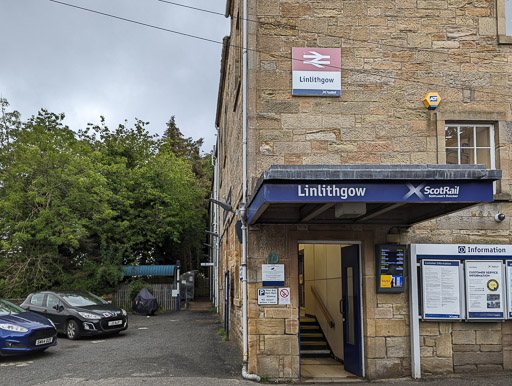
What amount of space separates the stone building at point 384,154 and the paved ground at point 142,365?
22.9 inches

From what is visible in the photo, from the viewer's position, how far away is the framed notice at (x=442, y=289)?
8414 millimetres

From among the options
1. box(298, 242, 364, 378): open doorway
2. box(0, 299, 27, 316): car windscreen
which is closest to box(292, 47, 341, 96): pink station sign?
box(298, 242, 364, 378): open doorway

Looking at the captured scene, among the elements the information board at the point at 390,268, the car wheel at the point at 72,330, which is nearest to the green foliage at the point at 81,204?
the car wheel at the point at 72,330

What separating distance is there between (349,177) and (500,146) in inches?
160

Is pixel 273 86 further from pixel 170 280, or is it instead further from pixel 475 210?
pixel 170 280

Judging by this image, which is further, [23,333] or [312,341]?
[312,341]

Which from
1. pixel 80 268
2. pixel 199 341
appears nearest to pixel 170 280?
pixel 80 268

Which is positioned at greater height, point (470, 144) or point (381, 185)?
point (470, 144)

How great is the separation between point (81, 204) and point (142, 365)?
15.8 meters

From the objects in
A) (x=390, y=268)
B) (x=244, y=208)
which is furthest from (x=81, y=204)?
(x=390, y=268)

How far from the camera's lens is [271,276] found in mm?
8234

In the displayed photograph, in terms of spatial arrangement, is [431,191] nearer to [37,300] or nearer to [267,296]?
[267,296]

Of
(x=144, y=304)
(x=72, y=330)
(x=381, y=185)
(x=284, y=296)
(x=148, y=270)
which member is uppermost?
(x=381, y=185)

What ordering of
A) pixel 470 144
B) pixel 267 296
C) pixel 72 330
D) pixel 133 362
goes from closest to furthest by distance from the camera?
pixel 267 296 < pixel 470 144 < pixel 133 362 < pixel 72 330
